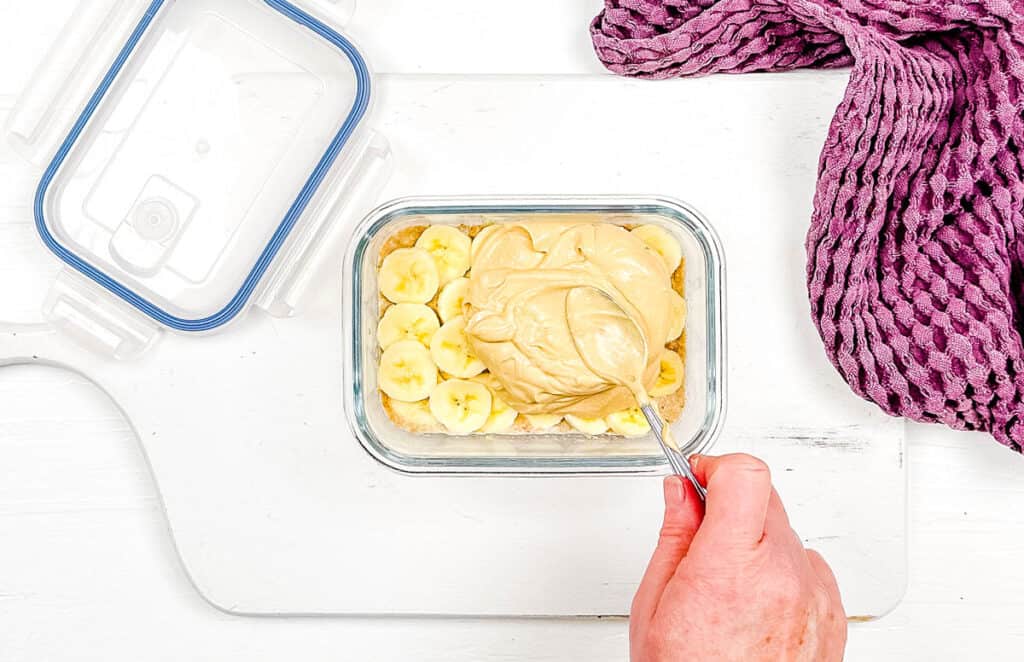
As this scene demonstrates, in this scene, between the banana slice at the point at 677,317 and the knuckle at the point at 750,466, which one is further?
the banana slice at the point at 677,317

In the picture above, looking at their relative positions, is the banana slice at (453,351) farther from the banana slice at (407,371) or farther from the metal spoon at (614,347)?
the metal spoon at (614,347)

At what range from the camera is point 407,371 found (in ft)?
3.12

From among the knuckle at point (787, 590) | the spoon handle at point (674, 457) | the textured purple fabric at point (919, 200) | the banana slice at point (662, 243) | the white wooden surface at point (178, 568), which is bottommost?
the white wooden surface at point (178, 568)

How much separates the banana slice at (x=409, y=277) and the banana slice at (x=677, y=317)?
0.25 meters

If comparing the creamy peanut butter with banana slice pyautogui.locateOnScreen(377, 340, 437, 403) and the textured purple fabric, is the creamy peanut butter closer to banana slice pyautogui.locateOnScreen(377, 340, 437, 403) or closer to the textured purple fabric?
banana slice pyautogui.locateOnScreen(377, 340, 437, 403)

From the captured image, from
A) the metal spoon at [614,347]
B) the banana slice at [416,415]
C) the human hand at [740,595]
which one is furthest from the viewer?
the banana slice at [416,415]

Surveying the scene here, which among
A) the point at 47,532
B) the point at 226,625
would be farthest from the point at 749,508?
the point at 47,532

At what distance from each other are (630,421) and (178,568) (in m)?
0.55

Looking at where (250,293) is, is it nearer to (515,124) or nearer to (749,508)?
(515,124)

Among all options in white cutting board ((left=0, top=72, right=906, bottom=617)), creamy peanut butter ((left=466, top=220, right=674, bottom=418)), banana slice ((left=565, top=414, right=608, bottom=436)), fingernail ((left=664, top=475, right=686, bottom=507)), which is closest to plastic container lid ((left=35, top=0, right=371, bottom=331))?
white cutting board ((left=0, top=72, right=906, bottom=617))

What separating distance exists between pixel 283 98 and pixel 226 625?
0.60 m

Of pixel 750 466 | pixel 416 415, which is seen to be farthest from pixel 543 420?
pixel 750 466

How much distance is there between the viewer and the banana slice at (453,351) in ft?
3.14

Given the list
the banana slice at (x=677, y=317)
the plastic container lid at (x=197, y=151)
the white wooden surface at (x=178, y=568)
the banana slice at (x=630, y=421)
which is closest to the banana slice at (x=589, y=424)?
the banana slice at (x=630, y=421)
